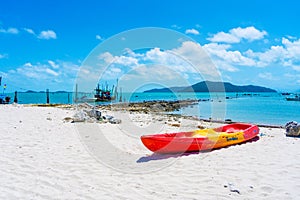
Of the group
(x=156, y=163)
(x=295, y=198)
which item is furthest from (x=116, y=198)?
(x=295, y=198)

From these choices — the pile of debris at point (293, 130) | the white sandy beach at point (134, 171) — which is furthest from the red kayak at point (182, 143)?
the pile of debris at point (293, 130)

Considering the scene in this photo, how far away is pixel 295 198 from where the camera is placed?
3770 millimetres

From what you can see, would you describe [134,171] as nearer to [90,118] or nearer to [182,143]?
[182,143]

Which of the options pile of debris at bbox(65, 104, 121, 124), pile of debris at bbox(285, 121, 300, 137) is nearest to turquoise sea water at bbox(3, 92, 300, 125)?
pile of debris at bbox(285, 121, 300, 137)

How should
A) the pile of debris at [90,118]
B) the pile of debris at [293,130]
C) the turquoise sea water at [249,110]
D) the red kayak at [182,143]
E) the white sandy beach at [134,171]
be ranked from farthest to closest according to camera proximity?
the turquoise sea water at [249,110] → the pile of debris at [90,118] → the pile of debris at [293,130] → the red kayak at [182,143] → the white sandy beach at [134,171]

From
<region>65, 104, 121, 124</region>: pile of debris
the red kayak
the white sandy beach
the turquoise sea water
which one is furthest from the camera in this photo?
the turquoise sea water

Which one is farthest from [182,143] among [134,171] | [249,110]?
[249,110]

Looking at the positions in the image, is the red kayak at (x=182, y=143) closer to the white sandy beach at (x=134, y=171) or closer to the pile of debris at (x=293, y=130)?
the white sandy beach at (x=134, y=171)

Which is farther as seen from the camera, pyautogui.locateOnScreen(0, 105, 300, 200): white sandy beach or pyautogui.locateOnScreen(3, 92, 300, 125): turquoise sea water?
pyautogui.locateOnScreen(3, 92, 300, 125): turquoise sea water

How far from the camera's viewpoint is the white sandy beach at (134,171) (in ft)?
12.9

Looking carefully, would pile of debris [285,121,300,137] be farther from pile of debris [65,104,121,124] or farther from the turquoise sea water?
the turquoise sea water

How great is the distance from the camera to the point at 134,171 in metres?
5.39

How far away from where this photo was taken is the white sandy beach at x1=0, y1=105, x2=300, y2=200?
394 centimetres

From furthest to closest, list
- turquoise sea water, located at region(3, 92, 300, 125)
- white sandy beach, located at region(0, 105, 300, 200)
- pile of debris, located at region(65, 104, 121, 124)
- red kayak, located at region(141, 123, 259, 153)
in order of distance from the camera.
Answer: turquoise sea water, located at region(3, 92, 300, 125)
pile of debris, located at region(65, 104, 121, 124)
red kayak, located at region(141, 123, 259, 153)
white sandy beach, located at region(0, 105, 300, 200)
